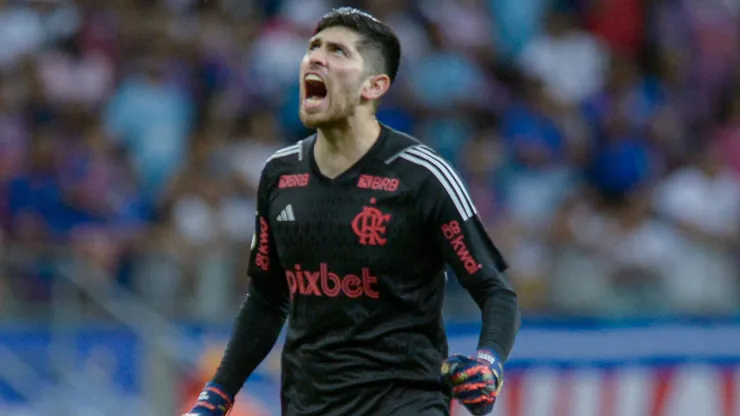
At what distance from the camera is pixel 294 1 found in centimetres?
1266

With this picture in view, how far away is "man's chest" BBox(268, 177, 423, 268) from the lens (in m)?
4.86

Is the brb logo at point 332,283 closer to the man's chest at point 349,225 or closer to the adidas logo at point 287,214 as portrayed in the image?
the man's chest at point 349,225

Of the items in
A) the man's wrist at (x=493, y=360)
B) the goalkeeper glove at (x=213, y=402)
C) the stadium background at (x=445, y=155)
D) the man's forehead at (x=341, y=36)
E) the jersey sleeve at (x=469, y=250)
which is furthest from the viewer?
the stadium background at (x=445, y=155)

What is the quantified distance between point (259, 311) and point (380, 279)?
0.61 m

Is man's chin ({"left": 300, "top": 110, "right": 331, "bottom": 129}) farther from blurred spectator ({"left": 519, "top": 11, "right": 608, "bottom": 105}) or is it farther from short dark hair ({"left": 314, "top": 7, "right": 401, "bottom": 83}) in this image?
blurred spectator ({"left": 519, "top": 11, "right": 608, "bottom": 105})

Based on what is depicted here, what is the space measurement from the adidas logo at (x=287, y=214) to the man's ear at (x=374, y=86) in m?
0.48

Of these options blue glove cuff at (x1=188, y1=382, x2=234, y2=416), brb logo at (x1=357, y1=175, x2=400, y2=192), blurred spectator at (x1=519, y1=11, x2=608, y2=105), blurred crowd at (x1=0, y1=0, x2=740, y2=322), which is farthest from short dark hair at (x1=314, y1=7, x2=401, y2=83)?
blurred spectator at (x1=519, y1=11, x2=608, y2=105)

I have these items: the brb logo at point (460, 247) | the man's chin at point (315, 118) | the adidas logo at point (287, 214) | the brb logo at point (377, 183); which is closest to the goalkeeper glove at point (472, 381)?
the brb logo at point (460, 247)

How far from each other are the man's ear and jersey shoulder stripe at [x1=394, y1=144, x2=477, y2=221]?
0.74 feet

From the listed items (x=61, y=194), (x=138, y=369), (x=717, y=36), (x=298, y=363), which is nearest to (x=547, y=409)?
(x=138, y=369)

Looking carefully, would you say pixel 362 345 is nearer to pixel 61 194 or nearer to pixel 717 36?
pixel 61 194

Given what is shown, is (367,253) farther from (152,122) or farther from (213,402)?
(152,122)

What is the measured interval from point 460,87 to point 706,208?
2431 millimetres

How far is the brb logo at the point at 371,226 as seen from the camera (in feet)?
16.0
